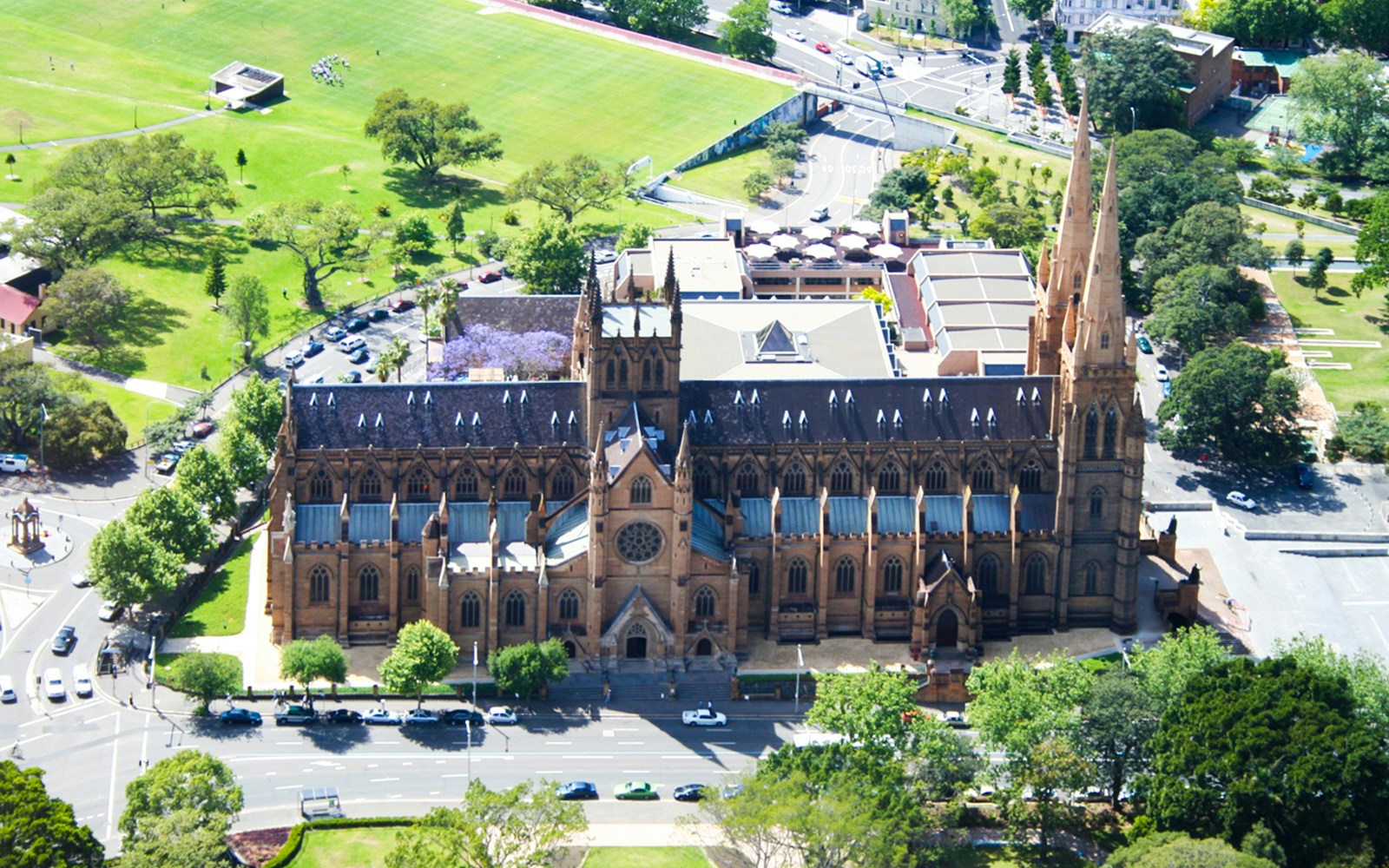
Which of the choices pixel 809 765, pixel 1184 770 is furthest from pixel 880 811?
pixel 1184 770

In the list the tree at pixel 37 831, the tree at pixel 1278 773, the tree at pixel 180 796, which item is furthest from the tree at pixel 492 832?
the tree at pixel 1278 773

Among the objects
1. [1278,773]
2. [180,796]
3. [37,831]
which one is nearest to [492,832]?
[180,796]

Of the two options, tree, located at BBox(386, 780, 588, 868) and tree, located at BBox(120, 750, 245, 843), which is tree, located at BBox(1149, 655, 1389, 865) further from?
tree, located at BBox(120, 750, 245, 843)

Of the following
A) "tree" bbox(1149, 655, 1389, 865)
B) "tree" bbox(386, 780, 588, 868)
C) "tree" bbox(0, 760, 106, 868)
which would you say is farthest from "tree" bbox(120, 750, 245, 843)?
"tree" bbox(1149, 655, 1389, 865)

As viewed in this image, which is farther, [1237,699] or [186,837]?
[1237,699]

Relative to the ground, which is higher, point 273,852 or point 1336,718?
point 1336,718

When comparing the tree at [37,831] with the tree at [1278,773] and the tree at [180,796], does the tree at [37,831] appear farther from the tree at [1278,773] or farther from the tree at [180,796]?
the tree at [1278,773]

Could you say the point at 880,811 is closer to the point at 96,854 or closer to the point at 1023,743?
the point at 1023,743
